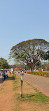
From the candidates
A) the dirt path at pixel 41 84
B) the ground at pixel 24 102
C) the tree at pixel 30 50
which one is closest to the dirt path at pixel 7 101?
the ground at pixel 24 102

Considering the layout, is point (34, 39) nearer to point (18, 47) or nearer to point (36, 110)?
point (18, 47)

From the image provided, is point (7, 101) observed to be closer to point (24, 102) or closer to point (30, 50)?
point (24, 102)

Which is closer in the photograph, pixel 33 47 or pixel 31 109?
pixel 31 109

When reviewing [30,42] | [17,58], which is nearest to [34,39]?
[30,42]

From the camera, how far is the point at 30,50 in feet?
180

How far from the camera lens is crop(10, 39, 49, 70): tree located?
53750 millimetres

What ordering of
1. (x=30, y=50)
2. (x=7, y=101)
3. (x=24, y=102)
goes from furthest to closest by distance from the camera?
(x=30, y=50), (x=7, y=101), (x=24, y=102)

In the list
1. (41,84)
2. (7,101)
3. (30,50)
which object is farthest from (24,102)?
(30,50)

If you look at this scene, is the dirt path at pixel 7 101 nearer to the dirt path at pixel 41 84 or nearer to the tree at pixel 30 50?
the dirt path at pixel 41 84

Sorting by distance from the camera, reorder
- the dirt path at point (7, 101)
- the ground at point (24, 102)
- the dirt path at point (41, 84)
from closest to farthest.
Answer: the ground at point (24, 102) < the dirt path at point (7, 101) < the dirt path at point (41, 84)

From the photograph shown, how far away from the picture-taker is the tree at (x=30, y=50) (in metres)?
53.8

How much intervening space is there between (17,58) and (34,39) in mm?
10823

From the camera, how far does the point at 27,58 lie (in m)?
56.3

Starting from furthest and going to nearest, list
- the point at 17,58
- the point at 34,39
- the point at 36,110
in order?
the point at 17,58, the point at 34,39, the point at 36,110
